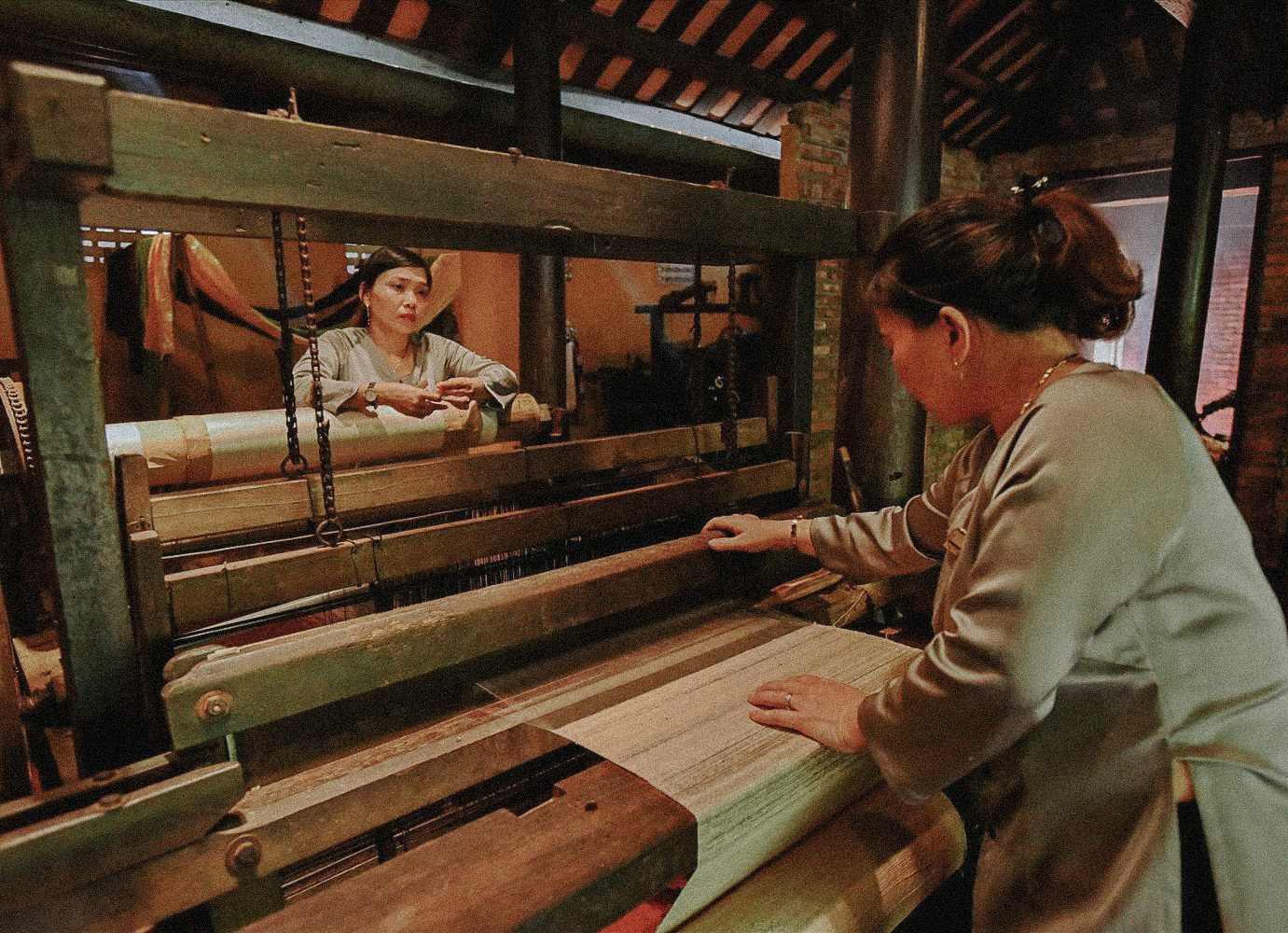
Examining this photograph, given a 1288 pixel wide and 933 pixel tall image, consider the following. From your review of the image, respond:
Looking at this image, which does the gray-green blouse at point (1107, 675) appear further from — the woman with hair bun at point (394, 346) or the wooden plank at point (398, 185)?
the woman with hair bun at point (394, 346)

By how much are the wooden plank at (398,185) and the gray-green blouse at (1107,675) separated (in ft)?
3.29

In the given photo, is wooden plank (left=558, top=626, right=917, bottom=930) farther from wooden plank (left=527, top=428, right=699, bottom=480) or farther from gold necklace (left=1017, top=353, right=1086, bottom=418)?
wooden plank (left=527, top=428, right=699, bottom=480)

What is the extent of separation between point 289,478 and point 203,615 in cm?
71

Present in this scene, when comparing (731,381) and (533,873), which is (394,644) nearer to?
(533,873)

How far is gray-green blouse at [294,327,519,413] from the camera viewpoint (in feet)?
9.91

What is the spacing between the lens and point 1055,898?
4.65ft

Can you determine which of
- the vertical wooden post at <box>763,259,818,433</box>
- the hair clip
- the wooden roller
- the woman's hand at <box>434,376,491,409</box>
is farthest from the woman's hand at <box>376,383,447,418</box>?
the hair clip

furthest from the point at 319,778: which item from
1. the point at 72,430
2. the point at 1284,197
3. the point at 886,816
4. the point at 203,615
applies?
the point at 1284,197

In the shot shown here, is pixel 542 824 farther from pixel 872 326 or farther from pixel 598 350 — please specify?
pixel 598 350

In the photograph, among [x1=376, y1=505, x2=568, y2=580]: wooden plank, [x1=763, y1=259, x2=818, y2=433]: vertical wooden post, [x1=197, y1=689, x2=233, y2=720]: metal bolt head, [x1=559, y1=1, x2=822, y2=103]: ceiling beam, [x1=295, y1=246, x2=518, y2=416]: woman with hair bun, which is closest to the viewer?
[x1=197, y1=689, x2=233, y2=720]: metal bolt head

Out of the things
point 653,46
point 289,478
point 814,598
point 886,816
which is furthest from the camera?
point 653,46

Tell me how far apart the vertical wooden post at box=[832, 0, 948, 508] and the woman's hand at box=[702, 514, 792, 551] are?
244 centimetres

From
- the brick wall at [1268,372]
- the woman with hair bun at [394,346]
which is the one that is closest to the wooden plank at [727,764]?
the woman with hair bun at [394,346]

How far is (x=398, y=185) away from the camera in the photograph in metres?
1.44
